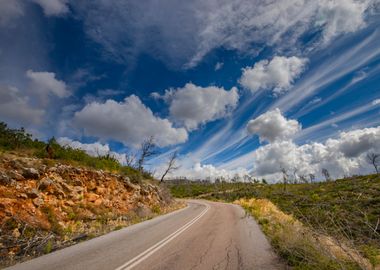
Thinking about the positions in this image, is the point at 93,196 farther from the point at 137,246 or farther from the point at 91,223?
the point at 137,246

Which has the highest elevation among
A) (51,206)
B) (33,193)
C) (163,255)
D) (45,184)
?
(45,184)

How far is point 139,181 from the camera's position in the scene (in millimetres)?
25125

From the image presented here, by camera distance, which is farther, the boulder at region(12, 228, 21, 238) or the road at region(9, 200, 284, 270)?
the boulder at region(12, 228, 21, 238)

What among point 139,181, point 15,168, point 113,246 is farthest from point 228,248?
point 139,181

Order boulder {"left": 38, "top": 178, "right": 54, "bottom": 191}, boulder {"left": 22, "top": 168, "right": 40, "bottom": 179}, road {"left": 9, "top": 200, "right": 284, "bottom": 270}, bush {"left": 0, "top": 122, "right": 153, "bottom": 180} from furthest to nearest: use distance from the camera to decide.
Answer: bush {"left": 0, "top": 122, "right": 153, "bottom": 180}, boulder {"left": 38, "top": 178, "right": 54, "bottom": 191}, boulder {"left": 22, "top": 168, "right": 40, "bottom": 179}, road {"left": 9, "top": 200, "right": 284, "bottom": 270}

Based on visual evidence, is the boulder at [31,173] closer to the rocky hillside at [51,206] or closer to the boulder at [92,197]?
the rocky hillside at [51,206]

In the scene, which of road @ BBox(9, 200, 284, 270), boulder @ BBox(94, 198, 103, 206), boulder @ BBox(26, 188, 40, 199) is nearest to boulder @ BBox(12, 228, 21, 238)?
road @ BBox(9, 200, 284, 270)

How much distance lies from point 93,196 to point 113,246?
798 cm

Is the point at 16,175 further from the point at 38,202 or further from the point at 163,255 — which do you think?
the point at 163,255

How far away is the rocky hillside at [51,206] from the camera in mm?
9188

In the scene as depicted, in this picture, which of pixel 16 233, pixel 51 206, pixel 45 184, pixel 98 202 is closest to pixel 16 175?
pixel 45 184

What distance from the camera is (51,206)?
12430 millimetres

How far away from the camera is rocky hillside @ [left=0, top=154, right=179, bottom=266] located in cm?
919

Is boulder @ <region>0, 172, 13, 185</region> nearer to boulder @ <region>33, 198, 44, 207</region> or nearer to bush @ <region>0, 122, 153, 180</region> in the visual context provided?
boulder @ <region>33, 198, 44, 207</region>
